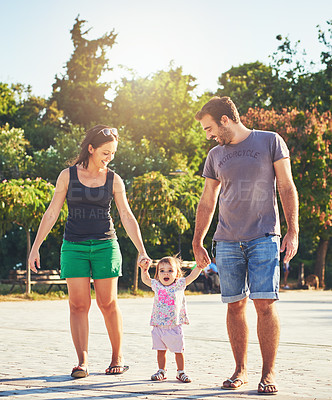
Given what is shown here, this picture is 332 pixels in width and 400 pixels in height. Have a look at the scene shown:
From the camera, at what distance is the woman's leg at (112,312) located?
19.2 feet

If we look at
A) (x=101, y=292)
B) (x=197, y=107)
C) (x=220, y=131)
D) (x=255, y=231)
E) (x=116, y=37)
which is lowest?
(x=101, y=292)

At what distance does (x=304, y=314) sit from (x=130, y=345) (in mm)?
6650

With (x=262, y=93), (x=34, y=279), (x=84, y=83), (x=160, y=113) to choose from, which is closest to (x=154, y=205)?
(x=34, y=279)

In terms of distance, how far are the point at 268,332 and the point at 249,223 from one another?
787mm

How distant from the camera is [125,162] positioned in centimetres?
3359

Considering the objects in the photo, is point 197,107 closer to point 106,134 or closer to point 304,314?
point 304,314

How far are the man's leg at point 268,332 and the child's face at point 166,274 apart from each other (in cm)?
100

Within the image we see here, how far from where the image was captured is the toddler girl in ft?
18.5

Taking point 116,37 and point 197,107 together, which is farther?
point 116,37

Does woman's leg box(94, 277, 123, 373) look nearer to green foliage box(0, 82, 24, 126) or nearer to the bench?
the bench

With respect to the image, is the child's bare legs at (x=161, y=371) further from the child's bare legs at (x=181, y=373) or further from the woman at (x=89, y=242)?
the woman at (x=89, y=242)

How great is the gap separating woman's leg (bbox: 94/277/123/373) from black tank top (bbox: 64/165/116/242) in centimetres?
39

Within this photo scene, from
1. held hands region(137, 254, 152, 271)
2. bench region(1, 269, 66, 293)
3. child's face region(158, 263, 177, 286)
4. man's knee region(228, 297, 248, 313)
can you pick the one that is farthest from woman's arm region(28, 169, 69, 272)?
bench region(1, 269, 66, 293)

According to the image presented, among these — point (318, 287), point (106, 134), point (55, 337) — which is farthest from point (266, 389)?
point (318, 287)
